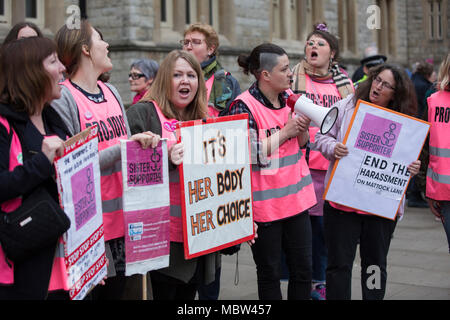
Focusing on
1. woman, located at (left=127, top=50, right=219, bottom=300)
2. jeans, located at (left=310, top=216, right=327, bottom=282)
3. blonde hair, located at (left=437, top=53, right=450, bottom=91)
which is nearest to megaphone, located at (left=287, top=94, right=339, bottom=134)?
woman, located at (left=127, top=50, right=219, bottom=300)

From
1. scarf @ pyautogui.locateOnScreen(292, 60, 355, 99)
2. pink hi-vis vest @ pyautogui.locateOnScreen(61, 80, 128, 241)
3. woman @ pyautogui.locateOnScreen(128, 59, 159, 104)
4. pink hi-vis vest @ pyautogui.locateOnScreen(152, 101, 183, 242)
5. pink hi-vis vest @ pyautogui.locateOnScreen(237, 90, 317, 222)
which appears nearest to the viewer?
pink hi-vis vest @ pyautogui.locateOnScreen(61, 80, 128, 241)

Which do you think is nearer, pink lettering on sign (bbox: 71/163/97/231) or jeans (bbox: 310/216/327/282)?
pink lettering on sign (bbox: 71/163/97/231)

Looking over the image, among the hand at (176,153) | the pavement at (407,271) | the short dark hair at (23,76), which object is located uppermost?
the short dark hair at (23,76)

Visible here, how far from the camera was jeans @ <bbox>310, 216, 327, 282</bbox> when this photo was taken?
585 centimetres

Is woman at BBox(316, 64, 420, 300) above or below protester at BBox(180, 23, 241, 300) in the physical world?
below

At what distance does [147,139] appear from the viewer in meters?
3.58

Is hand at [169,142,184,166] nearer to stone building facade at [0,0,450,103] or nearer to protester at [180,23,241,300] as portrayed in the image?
protester at [180,23,241,300]

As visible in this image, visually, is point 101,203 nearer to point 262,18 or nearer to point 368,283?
point 368,283

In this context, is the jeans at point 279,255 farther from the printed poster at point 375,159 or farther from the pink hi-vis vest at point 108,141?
the pink hi-vis vest at point 108,141

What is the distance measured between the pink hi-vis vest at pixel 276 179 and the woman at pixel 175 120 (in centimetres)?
50

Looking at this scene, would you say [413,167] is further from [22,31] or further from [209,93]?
[22,31]

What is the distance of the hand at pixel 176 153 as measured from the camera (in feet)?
12.2

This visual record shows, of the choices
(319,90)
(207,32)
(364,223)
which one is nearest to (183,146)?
(364,223)

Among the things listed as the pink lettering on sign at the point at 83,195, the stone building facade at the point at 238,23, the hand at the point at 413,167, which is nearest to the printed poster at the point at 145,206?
the pink lettering on sign at the point at 83,195
